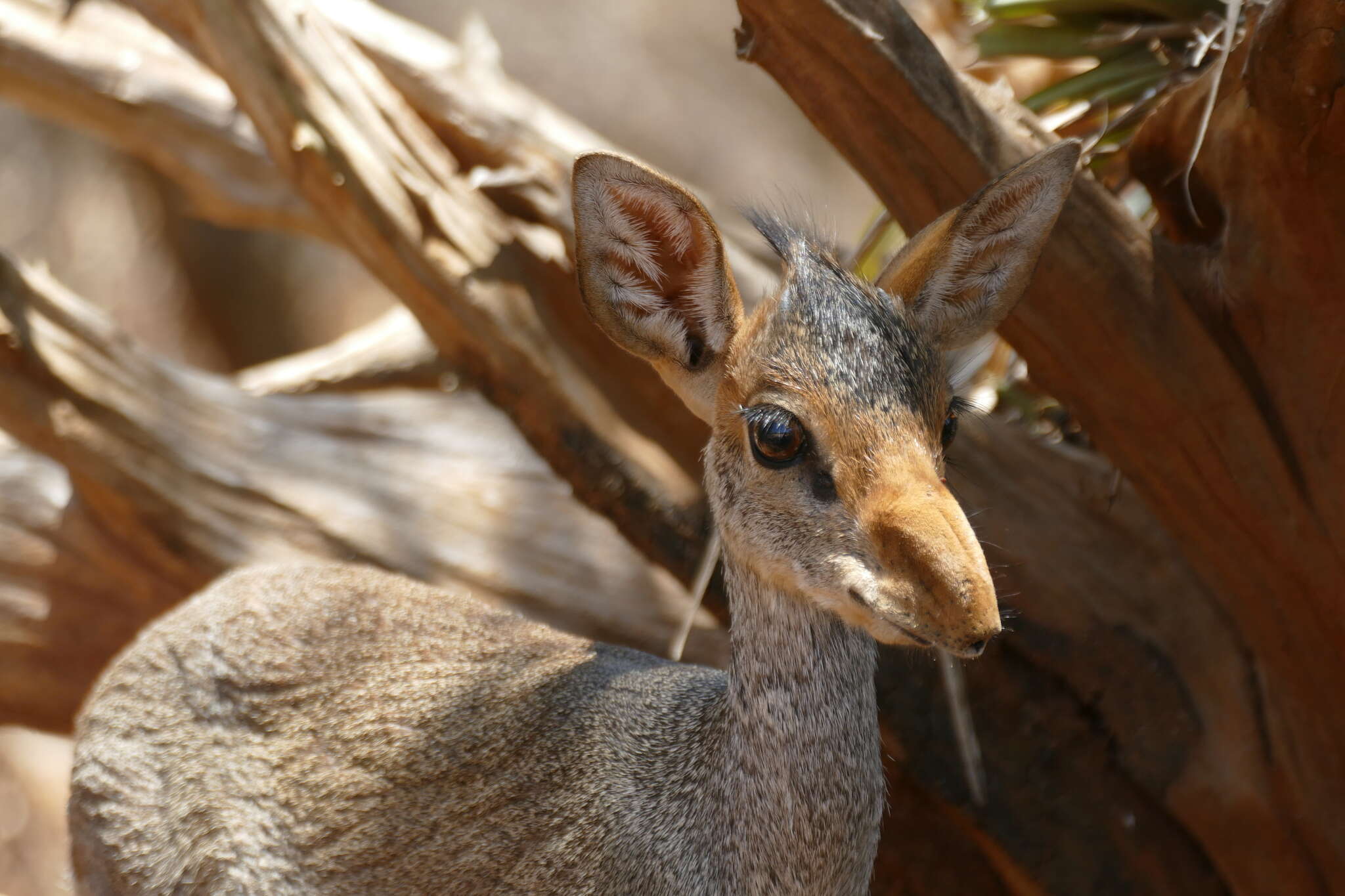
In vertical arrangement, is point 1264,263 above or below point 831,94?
below

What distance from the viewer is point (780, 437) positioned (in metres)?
2.06

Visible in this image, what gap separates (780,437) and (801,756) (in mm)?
613

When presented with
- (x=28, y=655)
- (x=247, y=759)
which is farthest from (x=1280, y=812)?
(x=28, y=655)

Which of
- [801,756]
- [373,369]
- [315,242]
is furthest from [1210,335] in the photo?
[315,242]

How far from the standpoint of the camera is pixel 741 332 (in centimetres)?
227

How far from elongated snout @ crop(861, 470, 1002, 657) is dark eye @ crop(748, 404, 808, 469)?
0.20m

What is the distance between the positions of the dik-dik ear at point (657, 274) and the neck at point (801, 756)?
1.51 ft

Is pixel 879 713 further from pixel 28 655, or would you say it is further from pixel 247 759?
pixel 28 655

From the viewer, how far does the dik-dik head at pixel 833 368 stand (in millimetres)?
1851

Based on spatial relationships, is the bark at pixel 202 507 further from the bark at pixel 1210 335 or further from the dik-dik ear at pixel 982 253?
the dik-dik ear at pixel 982 253

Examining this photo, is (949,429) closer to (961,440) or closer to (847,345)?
(847,345)

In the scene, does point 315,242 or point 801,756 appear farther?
point 315,242

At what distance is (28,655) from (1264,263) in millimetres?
4079

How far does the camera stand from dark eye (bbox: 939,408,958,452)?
2178mm
